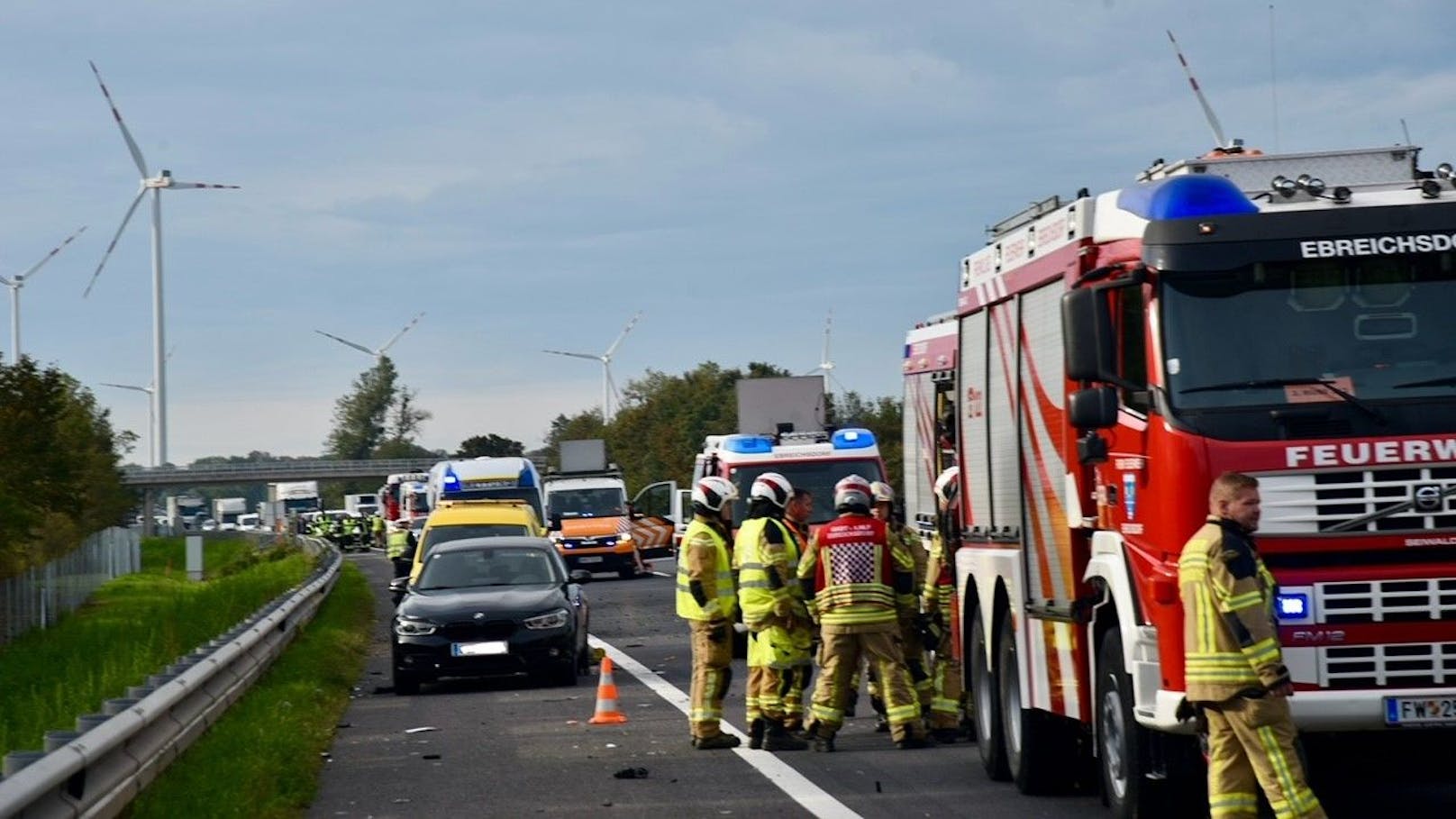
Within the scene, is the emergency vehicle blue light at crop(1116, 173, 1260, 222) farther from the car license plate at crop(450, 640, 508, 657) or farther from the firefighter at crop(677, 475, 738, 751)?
the car license plate at crop(450, 640, 508, 657)

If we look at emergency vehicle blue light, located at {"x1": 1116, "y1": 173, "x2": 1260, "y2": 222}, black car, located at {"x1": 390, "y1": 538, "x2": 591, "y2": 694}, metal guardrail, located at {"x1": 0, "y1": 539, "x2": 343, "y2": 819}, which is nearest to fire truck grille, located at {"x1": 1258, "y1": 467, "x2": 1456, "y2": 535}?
emergency vehicle blue light, located at {"x1": 1116, "y1": 173, "x2": 1260, "y2": 222}

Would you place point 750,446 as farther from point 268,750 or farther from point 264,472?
point 264,472

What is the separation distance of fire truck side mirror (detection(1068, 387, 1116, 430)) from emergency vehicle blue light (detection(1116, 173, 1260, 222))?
2.55 feet

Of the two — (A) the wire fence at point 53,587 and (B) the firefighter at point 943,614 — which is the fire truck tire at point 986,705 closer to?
(B) the firefighter at point 943,614

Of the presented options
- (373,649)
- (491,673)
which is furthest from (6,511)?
(491,673)

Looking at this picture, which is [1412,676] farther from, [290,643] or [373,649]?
[373,649]

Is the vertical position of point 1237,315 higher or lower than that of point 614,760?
higher

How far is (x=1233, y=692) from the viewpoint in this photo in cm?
895

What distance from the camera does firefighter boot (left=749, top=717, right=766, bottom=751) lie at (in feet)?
50.7

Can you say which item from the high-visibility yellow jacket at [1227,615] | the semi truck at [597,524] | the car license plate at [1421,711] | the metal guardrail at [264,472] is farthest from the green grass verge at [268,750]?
the metal guardrail at [264,472]

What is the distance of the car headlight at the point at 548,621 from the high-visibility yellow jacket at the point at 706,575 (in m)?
6.12

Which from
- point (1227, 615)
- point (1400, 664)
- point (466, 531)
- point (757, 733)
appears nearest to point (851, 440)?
point (466, 531)

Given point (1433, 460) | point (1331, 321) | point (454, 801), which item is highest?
point (1331, 321)

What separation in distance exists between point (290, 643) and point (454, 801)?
1375cm
